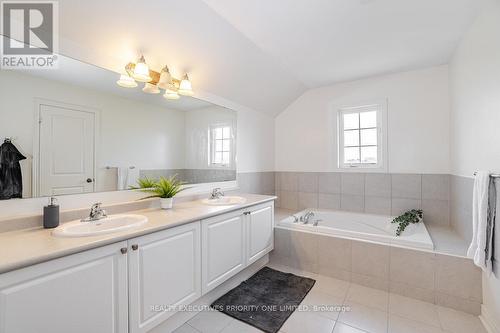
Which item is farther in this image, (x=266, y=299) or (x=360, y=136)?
(x=360, y=136)

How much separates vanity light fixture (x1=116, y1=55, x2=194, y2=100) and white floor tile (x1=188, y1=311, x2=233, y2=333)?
1943 mm

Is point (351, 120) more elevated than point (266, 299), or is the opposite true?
point (351, 120)

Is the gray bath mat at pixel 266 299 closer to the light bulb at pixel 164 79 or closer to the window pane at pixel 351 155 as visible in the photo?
the window pane at pixel 351 155

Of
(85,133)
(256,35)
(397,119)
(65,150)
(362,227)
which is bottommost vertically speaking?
(362,227)

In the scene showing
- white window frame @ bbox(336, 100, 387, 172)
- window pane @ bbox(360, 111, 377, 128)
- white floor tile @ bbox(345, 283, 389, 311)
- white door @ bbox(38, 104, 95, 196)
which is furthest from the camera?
window pane @ bbox(360, 111, 377, 128)

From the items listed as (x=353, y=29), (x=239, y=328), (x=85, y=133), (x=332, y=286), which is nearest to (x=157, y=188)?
(x=85, y=133)

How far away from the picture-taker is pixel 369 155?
3.24m

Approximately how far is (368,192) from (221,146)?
2.12 meters

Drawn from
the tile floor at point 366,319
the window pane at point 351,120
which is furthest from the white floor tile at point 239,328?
Answer: the window pane at point 351,120

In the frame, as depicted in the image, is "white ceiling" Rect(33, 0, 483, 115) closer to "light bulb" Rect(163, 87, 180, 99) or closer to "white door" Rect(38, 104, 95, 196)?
"light bulb" Rect(163, 87, 180, 99)

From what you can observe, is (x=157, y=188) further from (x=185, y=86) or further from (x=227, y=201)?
(x=185, y=86)

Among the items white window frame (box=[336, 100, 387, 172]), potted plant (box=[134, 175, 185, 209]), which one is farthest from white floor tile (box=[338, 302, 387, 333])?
white window frame (box=[336, 100, 387, 172])

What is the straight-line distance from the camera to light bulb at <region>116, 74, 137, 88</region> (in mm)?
1791

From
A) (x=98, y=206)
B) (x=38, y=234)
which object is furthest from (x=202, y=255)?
(x=38, y=234)
